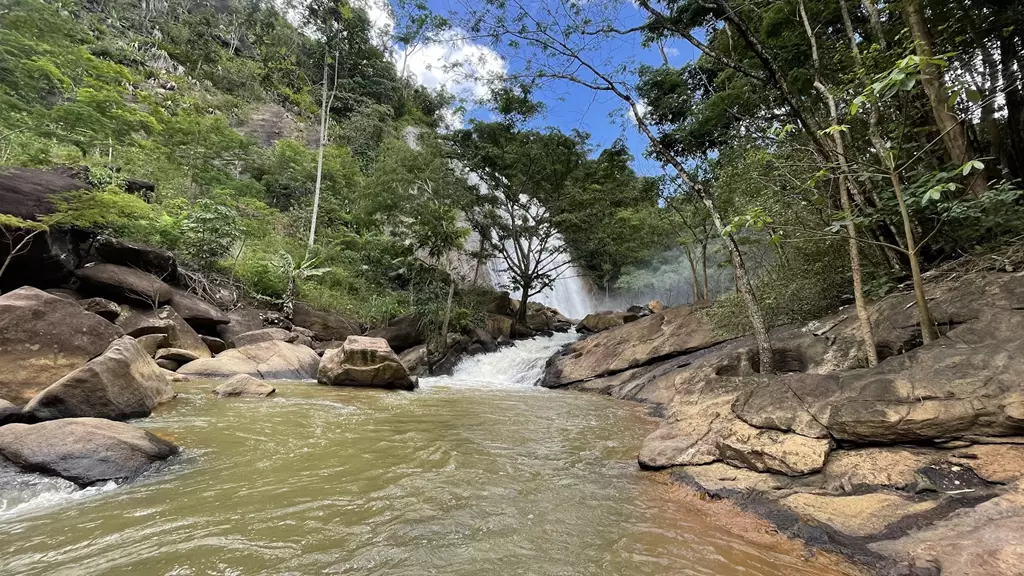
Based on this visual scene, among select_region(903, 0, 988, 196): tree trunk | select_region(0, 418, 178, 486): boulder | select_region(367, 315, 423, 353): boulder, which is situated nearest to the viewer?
select_region(0, 418, 178, 486): boulder

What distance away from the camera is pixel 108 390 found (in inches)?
200

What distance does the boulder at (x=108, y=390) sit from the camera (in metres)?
4.62

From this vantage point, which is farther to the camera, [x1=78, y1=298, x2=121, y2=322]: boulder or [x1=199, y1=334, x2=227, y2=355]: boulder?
[x1=199, y1=334, x2=227, y2=355]: boulder

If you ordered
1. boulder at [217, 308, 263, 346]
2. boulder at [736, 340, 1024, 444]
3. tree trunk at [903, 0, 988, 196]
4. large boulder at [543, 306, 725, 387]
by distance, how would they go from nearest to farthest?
1. boulder at [736, 340, 1024, 444]
2. tree trunk at [903, 0, 988, 196]
3. large boulder at [543, 306, 725, 387]
4. boulder at [217, 308, 263, 346]

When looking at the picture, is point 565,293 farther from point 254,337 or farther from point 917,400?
point 917,400

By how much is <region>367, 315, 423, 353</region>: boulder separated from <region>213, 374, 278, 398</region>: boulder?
8745 millimetres

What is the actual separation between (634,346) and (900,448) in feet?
29.9

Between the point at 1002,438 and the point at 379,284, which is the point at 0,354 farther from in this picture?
the point at 379,284

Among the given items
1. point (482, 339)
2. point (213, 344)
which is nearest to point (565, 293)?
point (482, 339)

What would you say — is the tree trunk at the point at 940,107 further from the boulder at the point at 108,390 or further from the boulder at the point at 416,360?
the boulder at the point at 416,360

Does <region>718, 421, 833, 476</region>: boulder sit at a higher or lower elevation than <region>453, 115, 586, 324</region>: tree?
lower

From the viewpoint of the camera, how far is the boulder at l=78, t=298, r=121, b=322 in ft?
33.7

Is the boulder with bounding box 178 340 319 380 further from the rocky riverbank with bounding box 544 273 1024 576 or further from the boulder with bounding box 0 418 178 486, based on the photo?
the rocky riverbank with bounding box 544 273 1024 576

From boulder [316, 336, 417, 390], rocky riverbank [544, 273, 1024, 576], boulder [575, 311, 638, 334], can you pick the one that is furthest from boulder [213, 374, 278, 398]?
boulder [575, 311, 638, 334]
